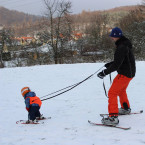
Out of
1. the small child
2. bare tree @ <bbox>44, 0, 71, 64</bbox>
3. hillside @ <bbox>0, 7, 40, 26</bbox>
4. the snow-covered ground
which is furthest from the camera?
hillside @ <bbox>0, 7, 40, 26</bbox>

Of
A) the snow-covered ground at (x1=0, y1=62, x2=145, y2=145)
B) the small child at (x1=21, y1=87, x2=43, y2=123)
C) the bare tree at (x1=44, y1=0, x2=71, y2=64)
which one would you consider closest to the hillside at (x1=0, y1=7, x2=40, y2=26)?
the bare tree at (x1=44, y1=0, x2=71, y2=64)

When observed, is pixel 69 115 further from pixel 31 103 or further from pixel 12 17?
pixel 12 17

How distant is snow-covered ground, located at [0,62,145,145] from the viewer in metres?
3.21

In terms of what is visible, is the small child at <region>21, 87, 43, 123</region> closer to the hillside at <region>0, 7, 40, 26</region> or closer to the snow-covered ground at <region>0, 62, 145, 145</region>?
the snow-covered ground at <region>0, 62, 145, 145</region>

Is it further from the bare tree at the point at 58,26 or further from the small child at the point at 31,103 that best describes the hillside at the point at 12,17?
the small child at the point at 31,103

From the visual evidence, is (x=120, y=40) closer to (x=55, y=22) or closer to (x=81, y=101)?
(x=81, y=101)

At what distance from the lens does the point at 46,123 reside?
4.23m

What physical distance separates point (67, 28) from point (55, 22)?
2.15m

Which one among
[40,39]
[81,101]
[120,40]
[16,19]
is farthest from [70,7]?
[16,19]

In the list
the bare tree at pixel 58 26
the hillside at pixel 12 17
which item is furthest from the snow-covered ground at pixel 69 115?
the hillside at pixel 12 17

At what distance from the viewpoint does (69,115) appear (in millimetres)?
4672

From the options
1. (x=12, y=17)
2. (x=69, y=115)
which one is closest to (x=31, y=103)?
(x=69, y=115)

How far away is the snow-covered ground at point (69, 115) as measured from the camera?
3213mm

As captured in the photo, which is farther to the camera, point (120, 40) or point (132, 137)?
point (120, 40)
